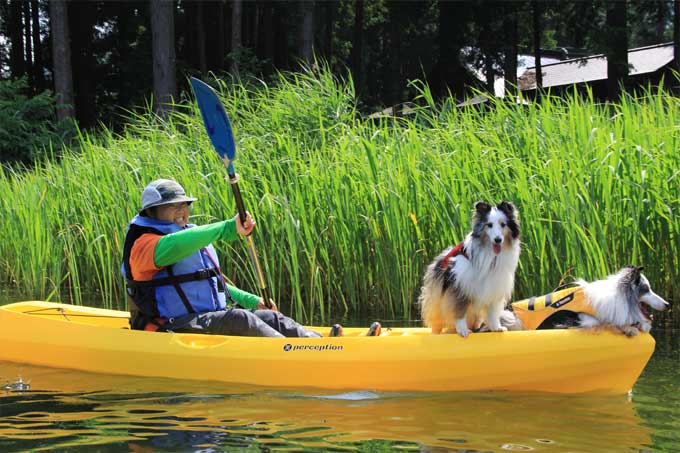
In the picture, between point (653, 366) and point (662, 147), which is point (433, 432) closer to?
point (653, 366)

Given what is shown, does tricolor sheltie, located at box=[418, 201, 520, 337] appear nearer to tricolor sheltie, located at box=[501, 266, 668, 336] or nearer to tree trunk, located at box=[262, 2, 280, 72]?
tricolor sheltie, located at box=[501, 266, 668, 336]

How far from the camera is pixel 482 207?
12.6 ft

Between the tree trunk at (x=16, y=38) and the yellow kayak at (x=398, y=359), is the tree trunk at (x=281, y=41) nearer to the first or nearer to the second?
the tree trunk at (x=16, y=38)

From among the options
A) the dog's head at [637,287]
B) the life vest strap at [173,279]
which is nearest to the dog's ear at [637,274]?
the dog's head at [637,287]

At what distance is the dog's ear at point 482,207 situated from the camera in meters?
3.81

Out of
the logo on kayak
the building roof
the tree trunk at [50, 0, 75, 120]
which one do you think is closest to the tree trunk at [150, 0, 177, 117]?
the tree trunk at [50, 0, 75, 120]

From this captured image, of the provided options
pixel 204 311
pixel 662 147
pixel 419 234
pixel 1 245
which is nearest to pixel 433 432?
pixel 204 311

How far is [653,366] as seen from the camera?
4.63m

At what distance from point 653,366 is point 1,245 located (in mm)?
6170

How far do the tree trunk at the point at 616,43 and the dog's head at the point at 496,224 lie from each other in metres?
12.9

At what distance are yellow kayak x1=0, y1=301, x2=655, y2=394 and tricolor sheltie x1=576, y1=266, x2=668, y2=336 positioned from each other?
0.07 meters

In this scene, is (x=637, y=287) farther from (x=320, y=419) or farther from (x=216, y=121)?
(x=216, y=121)

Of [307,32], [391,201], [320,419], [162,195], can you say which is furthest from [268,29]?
[320,419]

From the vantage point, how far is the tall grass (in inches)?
215
